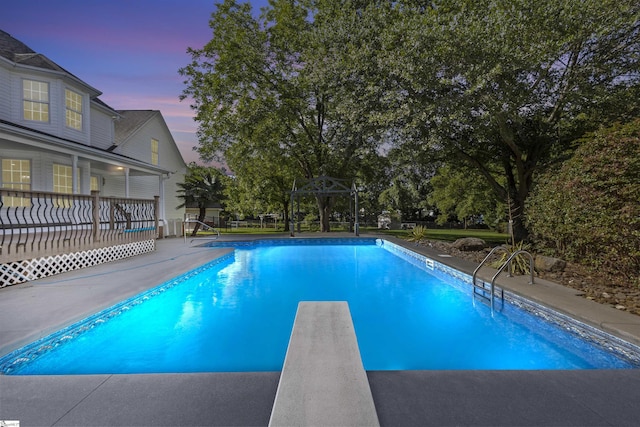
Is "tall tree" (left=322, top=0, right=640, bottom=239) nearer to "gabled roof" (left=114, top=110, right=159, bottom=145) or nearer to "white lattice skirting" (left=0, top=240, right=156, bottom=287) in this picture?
"white lattice skirting" (left=0, top=240, right=156, bottom=287)

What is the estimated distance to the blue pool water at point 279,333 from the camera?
12.5 ft

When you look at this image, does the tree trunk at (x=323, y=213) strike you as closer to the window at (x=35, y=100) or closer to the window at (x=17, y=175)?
the window at (x=35, y=100)

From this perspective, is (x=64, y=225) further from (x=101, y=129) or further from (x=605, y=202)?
(x=605, y=202)

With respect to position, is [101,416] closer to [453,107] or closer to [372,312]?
[372,312]

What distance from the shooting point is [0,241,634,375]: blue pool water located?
3.80m

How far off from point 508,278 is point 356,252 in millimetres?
7682

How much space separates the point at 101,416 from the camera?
7.21 ft

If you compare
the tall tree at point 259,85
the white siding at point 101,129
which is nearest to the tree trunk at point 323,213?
the tall tree at point 259,85

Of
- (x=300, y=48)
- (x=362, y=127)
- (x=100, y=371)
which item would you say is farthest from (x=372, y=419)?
(x=300, y=48)

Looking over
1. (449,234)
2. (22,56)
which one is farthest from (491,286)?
(449,234)

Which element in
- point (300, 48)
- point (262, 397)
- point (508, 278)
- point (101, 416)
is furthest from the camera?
point (300, 48)

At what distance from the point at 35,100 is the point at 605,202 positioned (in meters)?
15.9

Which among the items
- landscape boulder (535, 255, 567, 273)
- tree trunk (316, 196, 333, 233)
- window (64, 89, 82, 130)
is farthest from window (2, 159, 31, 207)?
landscape boulder (535, 255, 567, 273)

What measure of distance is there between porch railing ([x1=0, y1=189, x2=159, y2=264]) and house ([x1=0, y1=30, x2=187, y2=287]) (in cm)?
3
